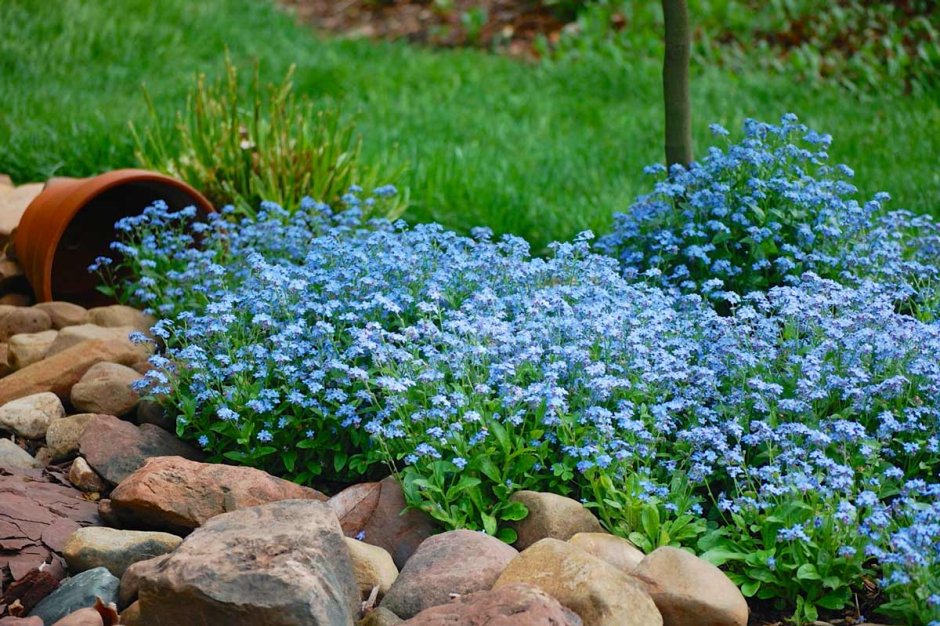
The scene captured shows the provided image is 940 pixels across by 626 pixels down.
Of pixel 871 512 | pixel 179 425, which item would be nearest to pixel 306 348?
pixel 179 425

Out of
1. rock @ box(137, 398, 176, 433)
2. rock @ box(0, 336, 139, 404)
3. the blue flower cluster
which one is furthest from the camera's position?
the blue flower cluster

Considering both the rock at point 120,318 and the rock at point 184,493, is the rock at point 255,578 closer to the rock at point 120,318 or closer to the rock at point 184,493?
the rock at point 184,493

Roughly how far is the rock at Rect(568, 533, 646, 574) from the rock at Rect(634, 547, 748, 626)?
107mm

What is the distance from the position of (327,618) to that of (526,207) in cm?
346

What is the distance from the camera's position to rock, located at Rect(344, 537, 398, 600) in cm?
308

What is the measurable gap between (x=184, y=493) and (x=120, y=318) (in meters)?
1.71

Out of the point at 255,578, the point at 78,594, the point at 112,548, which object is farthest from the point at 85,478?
the point at 255,578

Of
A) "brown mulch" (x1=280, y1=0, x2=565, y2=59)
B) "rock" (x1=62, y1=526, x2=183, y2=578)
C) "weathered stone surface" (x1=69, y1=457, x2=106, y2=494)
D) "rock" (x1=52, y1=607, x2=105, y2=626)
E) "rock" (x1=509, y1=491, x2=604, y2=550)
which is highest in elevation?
"brown mulch" (x1=280, y1=0, x2=565, y2=59)

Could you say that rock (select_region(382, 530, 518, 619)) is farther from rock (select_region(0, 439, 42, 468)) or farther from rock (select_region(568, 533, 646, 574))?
rock (select_region(0, 439, 42, 468))

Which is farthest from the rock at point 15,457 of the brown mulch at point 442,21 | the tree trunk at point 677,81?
the brown mulch at point 442,21

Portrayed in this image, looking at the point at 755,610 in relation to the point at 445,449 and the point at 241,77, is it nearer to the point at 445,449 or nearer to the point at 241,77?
the point at 445,449

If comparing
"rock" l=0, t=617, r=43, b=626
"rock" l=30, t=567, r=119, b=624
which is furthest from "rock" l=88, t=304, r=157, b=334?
"rock" l=0, t=617, r=43, b=626

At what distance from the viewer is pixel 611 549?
9.95ft

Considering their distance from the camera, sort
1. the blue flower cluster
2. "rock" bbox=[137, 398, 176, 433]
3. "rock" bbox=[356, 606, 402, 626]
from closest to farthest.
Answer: "rock" bbox=[356, 606, 402, 626] → "rock" bbox=[137, 398, 176, 433] → the blue flower cluster
